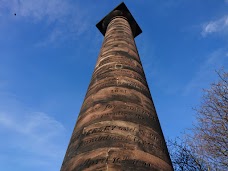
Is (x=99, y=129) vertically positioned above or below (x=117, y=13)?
below

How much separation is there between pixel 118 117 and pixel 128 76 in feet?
3.92

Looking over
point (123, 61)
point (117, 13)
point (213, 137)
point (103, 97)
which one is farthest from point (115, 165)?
point (213, 137)

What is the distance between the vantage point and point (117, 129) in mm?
2781

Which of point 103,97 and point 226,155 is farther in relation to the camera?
A: point 226,155

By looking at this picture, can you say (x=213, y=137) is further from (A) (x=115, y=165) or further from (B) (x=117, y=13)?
(A) (x=115, y=165)

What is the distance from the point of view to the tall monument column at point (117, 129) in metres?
2.40

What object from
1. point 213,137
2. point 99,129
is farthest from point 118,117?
point 213,137

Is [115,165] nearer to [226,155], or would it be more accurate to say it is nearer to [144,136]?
[144,136]

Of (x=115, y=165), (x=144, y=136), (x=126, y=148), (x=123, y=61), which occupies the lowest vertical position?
(x=115, y=165)

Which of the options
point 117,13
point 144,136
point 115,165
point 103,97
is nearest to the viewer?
point 115,165

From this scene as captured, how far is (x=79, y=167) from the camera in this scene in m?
2.42

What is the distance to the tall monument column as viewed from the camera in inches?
94.6

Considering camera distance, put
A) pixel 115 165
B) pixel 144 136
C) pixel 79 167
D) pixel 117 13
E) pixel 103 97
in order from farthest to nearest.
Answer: pixel 117 13 < pixel 103 97 < pixel 144 136 < pixel 79 167 < pixel 115 165

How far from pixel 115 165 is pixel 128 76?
2.00 meters
